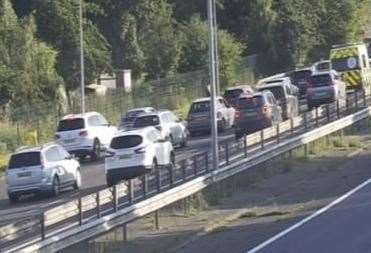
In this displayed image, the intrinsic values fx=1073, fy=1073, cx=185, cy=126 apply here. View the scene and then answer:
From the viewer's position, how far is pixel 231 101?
5725cm

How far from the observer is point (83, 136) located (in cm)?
4309

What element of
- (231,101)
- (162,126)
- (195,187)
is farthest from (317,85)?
(195,187)

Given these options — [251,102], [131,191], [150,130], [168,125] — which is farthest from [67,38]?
[131,191]

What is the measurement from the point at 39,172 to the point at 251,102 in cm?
1327

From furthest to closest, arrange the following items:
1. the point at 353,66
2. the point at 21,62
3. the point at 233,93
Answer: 1. the point at 353,66
2. the point at 233,93
3. the point at 21,62

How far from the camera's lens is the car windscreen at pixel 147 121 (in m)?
43.6

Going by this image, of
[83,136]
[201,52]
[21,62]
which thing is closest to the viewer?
[83,136]

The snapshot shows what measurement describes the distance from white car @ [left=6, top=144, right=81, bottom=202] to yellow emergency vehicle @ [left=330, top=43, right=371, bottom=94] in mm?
29766

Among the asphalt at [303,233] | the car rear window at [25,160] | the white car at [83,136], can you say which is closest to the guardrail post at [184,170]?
the asphalt at [303,233]

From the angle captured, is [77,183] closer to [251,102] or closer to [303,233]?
[251,102]

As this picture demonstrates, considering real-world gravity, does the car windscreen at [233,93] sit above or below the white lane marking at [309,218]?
above

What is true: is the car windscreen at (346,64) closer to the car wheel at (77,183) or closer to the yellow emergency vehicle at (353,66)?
the yellow emergency vehicle at (353,66)

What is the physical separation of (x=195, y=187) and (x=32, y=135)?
26382 mm

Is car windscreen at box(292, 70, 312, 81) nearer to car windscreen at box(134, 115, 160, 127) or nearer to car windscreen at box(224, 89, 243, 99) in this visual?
car windscreen at box(224, 89, 243, 99)
